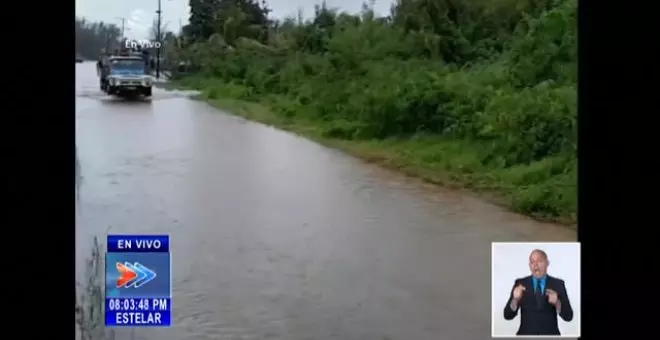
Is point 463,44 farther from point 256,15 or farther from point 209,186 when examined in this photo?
point 209,186

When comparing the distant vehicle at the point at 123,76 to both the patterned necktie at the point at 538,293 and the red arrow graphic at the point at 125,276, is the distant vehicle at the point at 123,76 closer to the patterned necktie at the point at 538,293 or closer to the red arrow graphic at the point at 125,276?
the red arrow graphic at the point at 125,276

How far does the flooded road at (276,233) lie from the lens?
1.97 m

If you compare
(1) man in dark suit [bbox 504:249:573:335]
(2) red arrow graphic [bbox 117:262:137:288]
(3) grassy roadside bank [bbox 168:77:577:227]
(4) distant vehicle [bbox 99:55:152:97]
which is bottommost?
(1) man in dark suit [bbox 504:249:573:335]

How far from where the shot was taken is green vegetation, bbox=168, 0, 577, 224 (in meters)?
Answer: 2.33

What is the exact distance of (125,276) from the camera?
1.83 meters
